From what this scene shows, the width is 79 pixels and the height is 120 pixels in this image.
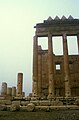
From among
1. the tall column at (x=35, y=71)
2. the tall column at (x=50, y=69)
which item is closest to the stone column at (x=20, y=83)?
the tall column at (x=35, y=71)

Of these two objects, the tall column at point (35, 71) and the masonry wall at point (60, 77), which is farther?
the masonry wall at point (60, 77)

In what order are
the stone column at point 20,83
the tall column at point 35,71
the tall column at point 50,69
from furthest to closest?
the stone column at point 20,83 → the tall column at point 35,71 → the tall column at point 50,69

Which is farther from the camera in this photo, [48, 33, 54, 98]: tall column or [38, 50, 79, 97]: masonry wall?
[38, 50, 79, 97]: masonry wall

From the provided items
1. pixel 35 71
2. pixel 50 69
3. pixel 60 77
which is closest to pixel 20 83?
pixel 35 71

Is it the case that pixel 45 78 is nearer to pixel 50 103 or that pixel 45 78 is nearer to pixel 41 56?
pixel 41 56

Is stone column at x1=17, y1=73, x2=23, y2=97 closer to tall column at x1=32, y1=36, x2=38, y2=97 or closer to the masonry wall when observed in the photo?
tall column at x1=32, y1=36, x2=38, y2=97

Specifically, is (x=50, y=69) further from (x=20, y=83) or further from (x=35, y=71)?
(x=20, y=83)

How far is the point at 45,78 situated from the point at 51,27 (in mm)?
9289

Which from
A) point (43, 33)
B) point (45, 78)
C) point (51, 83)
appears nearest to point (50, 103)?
point (51, 83)

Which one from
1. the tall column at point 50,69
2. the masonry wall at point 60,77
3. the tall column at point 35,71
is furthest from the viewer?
the masonry wall at point 60,77

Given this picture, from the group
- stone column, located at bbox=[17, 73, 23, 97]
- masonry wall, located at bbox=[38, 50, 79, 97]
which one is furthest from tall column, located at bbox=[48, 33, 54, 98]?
masonry wall, located at bbox=[38, 50, 79, 97]

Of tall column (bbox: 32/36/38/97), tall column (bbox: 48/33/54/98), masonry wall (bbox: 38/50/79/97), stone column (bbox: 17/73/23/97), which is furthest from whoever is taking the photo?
masonry wall (bbox: 38/50/79/97)

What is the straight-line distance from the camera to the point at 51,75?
2467 cm

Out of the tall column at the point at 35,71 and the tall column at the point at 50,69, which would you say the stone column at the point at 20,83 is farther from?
the tall column at the point at 50,69
